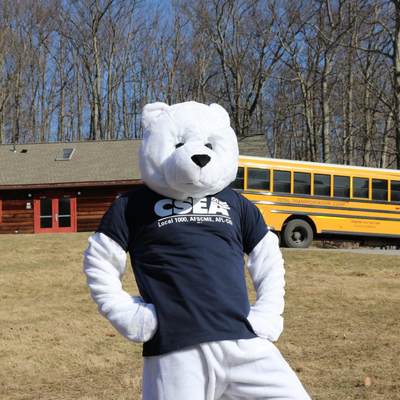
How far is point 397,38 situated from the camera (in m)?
16.2

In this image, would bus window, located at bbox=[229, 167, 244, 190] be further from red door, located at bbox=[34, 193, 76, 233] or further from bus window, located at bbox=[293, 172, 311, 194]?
red door, located at bbox=[34, 193, 76, 233]

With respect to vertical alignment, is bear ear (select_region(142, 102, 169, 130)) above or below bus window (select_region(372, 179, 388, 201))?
above

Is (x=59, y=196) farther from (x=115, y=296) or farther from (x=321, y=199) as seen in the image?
(x=115, y=296)

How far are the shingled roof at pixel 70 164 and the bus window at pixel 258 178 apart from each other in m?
7.95

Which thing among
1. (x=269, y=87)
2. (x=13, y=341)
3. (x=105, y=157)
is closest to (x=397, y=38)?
(x=105, y=157)

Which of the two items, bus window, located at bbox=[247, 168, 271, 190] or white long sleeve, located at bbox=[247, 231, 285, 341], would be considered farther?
bus window, located at bbox=[247, 168, 271, 190]

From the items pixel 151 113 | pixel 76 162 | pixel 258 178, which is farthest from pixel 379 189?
pixel 76 162

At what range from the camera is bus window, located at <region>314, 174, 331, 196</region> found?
13742 mm

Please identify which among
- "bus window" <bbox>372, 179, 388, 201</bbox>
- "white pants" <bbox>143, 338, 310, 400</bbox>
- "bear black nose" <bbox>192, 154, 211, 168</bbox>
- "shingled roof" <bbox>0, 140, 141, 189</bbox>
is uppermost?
"shingled roof" <bbox>0, 140, 141, 189</bbox>

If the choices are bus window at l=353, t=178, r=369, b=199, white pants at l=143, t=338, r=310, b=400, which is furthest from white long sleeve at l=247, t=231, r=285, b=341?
bus window at l=353, t=178, r=369, b=199

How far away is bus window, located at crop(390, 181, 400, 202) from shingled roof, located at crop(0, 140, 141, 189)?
33.0 ft

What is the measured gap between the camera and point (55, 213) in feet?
67.6

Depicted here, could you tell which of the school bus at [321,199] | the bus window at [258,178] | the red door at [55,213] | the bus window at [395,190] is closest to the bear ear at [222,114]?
the school bus at [321,199]

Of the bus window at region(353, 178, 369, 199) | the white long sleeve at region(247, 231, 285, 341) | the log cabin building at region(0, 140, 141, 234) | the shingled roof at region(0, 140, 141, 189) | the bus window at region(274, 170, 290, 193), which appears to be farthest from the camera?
the shingled roof at region(0, 140, 141, 189)
